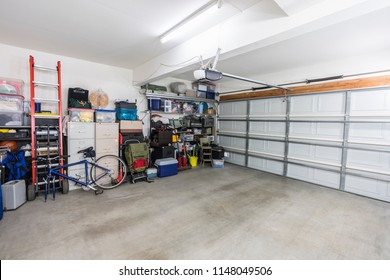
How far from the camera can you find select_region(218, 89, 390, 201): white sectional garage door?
3.80 meters

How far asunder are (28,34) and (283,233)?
17.2 ft

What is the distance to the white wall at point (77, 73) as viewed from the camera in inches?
149

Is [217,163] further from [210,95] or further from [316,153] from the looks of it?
[316,153]

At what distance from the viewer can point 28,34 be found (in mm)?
3258

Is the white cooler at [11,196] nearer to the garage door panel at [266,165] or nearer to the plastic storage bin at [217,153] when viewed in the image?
the plastic storage bin at [217,153]

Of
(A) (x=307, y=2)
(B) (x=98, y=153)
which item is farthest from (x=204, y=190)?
(A) (x=307, y=2)

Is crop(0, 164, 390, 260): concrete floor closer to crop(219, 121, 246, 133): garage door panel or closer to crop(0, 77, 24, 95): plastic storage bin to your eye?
crop(0, 77, 24, 95): plastic storage bin

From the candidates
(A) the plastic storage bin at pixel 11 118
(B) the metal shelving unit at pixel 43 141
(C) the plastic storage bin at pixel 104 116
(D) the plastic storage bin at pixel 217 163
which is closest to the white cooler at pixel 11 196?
(B) the metal shelving unit at pixel 43 141

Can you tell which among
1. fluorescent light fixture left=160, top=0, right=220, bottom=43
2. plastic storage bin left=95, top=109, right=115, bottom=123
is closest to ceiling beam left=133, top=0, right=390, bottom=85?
fluorescent light fixture left=160, top=0, right=220, bottom=43

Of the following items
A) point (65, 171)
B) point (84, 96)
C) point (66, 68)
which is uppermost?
point (66, 68)

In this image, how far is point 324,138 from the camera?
451cm

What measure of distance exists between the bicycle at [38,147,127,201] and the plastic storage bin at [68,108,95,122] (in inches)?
28.3

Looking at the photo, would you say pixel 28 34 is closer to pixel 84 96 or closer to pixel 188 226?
pixel 84 96

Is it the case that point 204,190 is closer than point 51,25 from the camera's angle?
No
